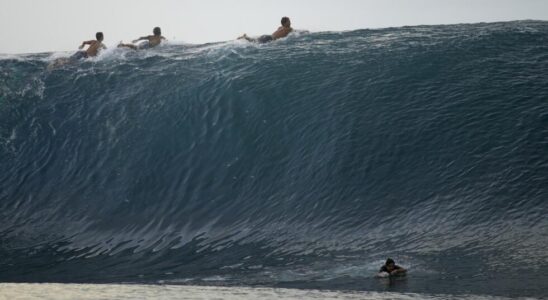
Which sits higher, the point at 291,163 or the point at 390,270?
the point at 291,163

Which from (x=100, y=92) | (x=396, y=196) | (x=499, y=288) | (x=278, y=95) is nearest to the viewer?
(x=499, y=288)

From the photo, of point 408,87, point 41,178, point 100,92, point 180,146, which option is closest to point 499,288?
point 408,87

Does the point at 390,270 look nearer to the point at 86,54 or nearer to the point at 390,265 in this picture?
the point at 390,265

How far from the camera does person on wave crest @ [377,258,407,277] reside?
12.5 meters

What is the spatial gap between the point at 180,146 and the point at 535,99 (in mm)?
9462

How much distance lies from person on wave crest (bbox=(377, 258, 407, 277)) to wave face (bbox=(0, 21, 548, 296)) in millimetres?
237

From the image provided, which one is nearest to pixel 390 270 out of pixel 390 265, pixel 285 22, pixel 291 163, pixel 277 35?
pixel 390 265

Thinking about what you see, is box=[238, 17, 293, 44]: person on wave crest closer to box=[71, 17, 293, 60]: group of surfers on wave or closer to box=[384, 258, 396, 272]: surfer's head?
box=[71, 17, 293, 60]: group of surfers on wave

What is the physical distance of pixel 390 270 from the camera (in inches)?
491

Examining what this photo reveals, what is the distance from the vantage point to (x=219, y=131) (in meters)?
21.6

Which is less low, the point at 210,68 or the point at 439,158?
the point at 210,68

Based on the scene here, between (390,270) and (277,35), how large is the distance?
1624cm

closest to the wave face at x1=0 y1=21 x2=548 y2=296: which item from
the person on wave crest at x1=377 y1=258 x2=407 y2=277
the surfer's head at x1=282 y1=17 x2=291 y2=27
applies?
the person on wave crest at x1=377 y1=258 x2=407 y2=277

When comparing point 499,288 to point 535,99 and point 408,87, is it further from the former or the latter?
point 408,87
